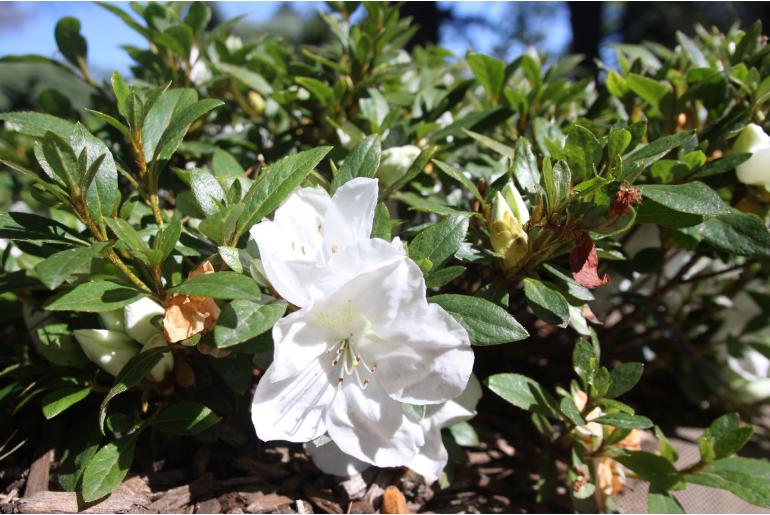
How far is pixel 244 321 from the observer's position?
74cm

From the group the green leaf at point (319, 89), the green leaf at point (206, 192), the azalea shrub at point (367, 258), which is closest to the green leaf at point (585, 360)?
the azalea shrub at point (367, 258)

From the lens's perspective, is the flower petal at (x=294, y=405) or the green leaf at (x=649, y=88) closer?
the flower petal at (x=294, y=405)

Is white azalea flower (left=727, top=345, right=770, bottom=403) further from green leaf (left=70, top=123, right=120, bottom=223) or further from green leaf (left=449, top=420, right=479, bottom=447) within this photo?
green leaf (left=70, top=123, right=120, bottom=223)

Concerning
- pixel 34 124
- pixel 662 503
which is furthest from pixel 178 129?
pixel 662 503

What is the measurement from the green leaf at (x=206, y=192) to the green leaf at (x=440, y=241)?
0.29 m

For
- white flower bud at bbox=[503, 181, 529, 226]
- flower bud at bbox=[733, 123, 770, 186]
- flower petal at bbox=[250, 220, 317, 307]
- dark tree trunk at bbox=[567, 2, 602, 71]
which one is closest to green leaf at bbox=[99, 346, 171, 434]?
flower petal at bbox=[250, 220, 317, 307]

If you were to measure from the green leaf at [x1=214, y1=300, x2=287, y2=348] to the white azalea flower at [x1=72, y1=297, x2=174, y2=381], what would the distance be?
0.62ft

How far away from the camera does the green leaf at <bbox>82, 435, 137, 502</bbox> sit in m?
0.86

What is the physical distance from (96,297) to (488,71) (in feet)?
3.05

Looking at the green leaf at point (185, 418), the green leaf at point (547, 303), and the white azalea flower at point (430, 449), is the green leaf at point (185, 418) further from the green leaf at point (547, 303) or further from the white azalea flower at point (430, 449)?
the green leaf at point (547, 303)

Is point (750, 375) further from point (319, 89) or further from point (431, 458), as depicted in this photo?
point (319, 89)

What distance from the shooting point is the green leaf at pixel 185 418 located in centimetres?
94

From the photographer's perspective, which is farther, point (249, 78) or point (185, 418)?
point (249, 78)

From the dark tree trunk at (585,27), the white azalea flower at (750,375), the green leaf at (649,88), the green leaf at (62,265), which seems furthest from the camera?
the dark tree trunk at (585,27)
